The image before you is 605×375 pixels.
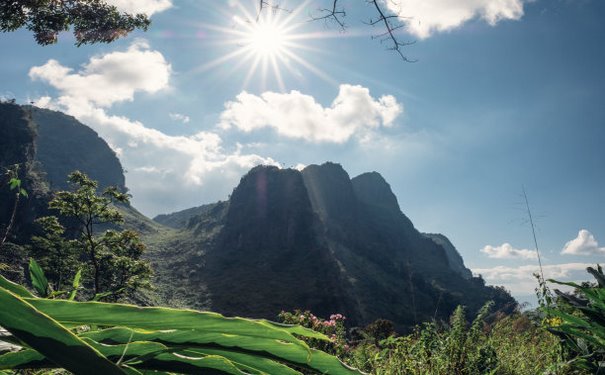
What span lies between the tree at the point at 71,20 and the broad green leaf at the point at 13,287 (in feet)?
40.0

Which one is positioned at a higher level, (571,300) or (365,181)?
(365,181)

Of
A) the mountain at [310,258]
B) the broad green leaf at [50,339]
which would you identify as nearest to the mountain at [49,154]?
the mountain at [310,258]

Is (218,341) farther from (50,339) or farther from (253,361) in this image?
(50,339)

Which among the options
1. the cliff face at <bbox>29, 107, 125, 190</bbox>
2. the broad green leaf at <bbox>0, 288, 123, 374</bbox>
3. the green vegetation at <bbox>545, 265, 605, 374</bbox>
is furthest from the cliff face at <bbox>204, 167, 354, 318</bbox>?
the broad green leaf at <bbox>0, 288, 123, 374</bbox>

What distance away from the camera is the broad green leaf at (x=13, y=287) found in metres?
0.65

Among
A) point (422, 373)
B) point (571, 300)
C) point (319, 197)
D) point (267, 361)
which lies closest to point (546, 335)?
point (571, 300)

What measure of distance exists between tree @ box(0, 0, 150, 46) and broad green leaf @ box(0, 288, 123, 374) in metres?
12.4

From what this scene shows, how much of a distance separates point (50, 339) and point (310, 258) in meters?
99.3

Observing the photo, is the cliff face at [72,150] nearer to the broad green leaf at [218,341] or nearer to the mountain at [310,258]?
the mountain at [310,258]

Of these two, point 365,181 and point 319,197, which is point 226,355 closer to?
point 319,197

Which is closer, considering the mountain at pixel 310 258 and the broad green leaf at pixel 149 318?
the broad green leaf at pixel 149 318

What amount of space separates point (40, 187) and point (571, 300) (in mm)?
89231

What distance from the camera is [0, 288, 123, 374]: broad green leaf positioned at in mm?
474

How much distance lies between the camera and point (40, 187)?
247 feet
